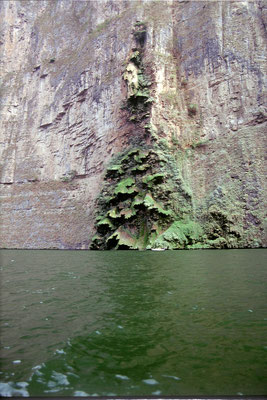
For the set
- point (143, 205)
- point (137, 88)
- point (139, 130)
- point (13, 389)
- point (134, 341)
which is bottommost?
point (13, 389)

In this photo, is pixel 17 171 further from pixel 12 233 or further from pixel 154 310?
pixel 154 310

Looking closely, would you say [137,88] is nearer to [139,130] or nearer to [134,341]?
[139,130]

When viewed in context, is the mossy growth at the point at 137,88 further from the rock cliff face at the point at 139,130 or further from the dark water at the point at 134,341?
the dark water at the point at 134,341

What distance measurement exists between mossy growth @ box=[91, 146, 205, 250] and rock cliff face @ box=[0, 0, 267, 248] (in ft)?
0.40

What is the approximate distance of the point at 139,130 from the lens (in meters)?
36.2

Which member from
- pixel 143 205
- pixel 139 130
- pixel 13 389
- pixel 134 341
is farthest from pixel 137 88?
pixel 13 389

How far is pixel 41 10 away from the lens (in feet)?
192

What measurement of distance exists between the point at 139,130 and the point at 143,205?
30.8ft

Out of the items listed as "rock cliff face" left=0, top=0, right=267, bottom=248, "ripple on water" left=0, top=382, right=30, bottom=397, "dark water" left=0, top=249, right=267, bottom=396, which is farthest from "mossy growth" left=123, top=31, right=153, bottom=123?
"ripple on water" left=0, top=382, right=30, bottom=397

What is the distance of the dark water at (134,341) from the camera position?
10.9 ft

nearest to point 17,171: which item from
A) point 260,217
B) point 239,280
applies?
point 260,217

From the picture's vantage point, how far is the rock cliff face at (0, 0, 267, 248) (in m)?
31.5

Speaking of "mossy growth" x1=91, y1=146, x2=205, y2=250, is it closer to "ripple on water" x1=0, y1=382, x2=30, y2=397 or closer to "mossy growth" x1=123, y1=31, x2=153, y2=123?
"mossy growth" x1=123, y1=31, x2=153, y2=123

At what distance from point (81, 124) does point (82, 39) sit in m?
14.2
